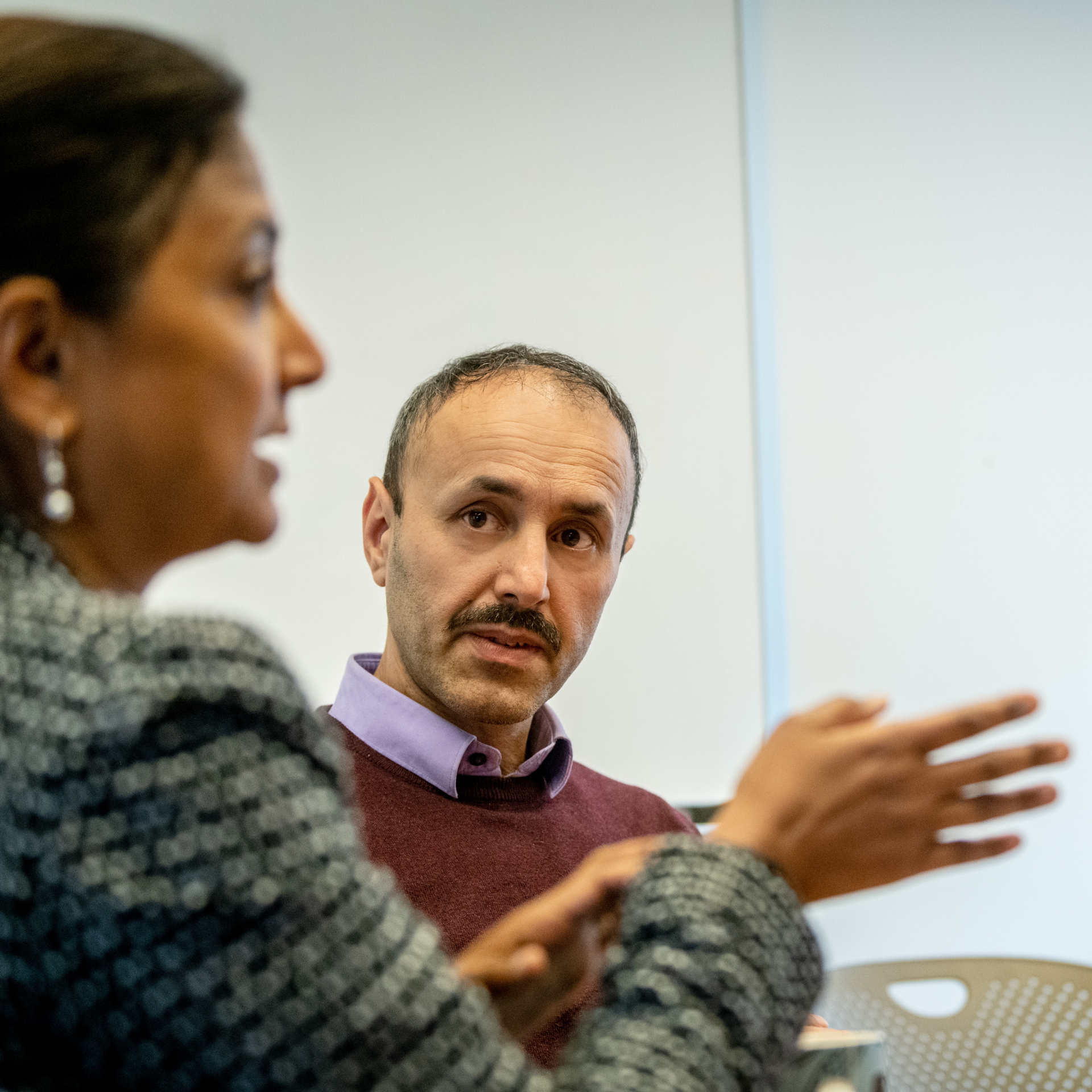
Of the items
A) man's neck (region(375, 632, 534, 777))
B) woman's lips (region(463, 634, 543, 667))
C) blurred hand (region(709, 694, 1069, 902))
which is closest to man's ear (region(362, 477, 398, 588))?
man's neck (region(375, 632, 534, 777))

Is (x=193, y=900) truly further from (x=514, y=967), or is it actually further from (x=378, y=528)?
(x=378, y=528)

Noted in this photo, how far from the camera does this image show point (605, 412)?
147 centimetres

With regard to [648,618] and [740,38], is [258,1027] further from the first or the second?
[740,38]

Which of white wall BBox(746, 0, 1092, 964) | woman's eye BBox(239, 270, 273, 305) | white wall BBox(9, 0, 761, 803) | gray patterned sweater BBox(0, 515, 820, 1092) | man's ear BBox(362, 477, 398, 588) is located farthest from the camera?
white wall BBox(746, 0, 1092, 964)

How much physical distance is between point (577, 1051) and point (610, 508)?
90cm

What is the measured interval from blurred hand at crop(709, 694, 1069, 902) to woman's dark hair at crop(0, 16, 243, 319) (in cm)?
45

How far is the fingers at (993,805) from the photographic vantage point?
65cm

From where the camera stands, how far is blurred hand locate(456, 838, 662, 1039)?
669 mm

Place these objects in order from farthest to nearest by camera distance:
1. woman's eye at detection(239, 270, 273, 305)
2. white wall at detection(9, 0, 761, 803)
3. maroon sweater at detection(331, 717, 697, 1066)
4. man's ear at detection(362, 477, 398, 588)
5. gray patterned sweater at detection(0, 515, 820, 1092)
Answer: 1. white wall at detection(9, 0, 761, 803)
2. man's ear at detection(362, 477, 398, 588)
3. maroon sweater at detection(331, 717, 697, 1066)
4. woman's eye at detection(239, 270, 273, 305)
5. gray patterned sweater at detection(0, 515, 820, 1092)

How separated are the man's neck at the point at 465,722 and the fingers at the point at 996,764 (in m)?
0.76

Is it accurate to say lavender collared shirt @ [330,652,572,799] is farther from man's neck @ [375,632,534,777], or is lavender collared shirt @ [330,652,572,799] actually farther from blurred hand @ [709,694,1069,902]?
blurred hand @ [709,694,1069,902]

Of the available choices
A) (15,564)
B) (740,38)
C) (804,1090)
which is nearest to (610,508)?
(804,1090)

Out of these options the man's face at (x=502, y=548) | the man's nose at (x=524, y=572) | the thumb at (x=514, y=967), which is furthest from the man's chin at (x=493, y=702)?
the thumb at (x=514, y=967)

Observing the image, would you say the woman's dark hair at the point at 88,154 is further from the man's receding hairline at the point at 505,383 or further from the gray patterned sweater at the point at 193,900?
the man's receding hairline at the point at 505,383
